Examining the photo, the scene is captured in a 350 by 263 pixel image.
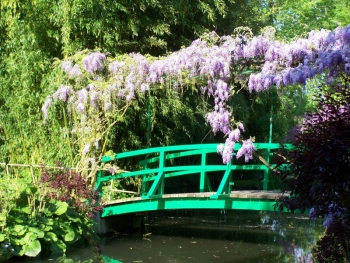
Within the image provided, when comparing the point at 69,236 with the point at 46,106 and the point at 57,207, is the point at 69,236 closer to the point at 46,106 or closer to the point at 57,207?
the point at 57,207

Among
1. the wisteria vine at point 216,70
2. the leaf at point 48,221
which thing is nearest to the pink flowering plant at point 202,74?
the wisteria vine at point 216,70

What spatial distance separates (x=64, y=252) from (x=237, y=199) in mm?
2177

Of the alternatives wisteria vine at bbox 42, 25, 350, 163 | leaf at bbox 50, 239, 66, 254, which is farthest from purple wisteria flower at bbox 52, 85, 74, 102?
leaf at bbox 50, 239, 66, 254

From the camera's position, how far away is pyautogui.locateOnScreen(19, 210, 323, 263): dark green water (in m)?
7.62

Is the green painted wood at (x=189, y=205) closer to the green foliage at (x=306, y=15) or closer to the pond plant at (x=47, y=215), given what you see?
the pond plant at (x=47, y=215)

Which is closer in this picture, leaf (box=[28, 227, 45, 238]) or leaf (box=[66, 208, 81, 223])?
leaf (box=[28, 227, 45, 238])

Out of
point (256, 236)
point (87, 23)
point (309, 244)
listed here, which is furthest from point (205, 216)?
point (87, 23)

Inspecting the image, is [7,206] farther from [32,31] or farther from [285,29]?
[285,29]

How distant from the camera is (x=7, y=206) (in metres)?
7.16

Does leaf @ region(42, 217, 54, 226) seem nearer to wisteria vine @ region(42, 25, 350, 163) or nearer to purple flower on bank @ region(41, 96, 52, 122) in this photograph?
wisteria vine @ region(42, 25, 350, 163)

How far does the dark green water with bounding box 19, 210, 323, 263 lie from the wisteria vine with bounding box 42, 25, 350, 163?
125 cm

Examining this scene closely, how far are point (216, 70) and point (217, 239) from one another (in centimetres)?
242

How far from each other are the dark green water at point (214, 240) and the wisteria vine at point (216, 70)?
1252mm

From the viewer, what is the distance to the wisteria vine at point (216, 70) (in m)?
7.90
